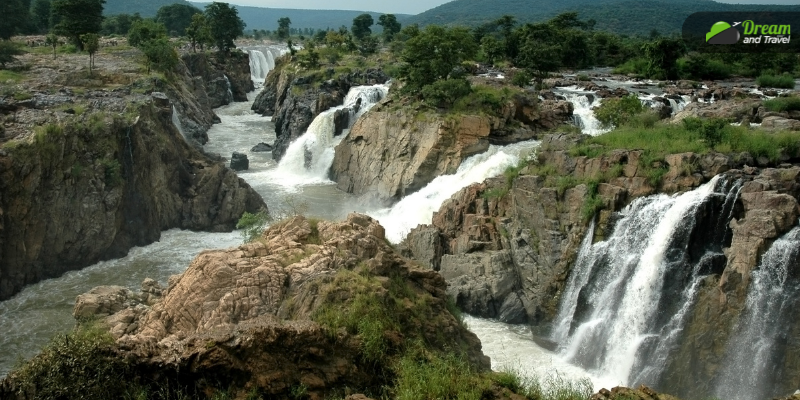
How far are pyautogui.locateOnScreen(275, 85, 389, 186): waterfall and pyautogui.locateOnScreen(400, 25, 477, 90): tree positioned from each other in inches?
260

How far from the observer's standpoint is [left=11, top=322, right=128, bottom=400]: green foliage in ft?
29.5

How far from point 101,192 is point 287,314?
19367 mm

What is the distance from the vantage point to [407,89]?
38.1m

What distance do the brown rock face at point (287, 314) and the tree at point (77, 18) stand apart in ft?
144

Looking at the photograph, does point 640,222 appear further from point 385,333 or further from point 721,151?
point 385,333

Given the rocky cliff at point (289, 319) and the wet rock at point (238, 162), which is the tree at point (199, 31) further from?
the rocky cliff at point (289, 319)

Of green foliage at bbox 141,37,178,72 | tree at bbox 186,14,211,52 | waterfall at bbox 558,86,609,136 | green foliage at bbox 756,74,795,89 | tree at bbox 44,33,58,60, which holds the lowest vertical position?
waterfall at bbox 558,86,609,136

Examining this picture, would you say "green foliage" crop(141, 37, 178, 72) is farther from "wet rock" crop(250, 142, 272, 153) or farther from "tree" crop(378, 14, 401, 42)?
"tree" crop(378, 14, 401, 42)

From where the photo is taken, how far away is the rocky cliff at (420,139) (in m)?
33.5

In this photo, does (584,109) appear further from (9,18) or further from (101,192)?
(9,18)

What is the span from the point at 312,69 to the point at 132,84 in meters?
18.4

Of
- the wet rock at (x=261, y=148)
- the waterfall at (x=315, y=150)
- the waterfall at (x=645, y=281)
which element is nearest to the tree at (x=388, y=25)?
the wet rock at (x=261, y=148)

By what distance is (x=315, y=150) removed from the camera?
42531 millimetres

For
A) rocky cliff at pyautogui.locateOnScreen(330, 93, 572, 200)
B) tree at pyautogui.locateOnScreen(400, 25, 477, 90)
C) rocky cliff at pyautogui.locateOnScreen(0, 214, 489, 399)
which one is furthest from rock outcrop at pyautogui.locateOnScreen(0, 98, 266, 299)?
tree at pyautogui.locateOnScreen(400, 25, 477, 90)
